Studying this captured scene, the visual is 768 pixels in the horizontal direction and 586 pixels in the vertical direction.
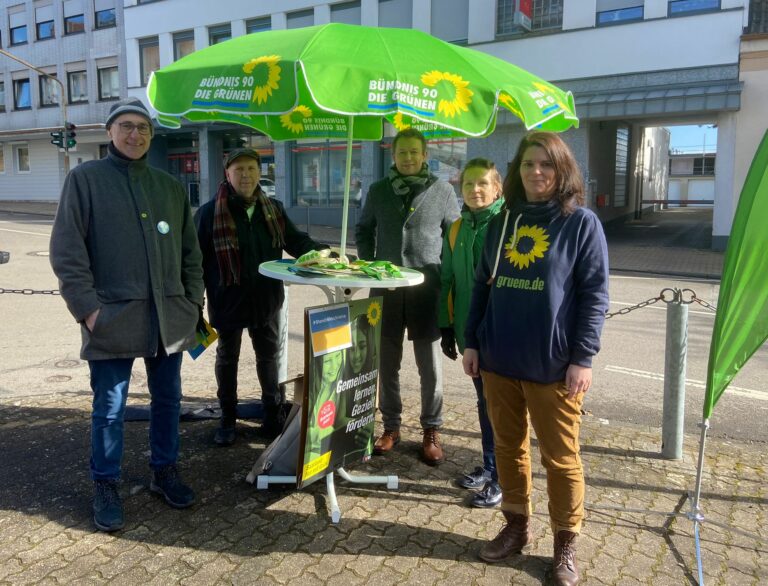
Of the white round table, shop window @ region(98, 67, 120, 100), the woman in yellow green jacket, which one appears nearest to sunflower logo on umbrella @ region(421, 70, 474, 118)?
the woman in yellow green jacket

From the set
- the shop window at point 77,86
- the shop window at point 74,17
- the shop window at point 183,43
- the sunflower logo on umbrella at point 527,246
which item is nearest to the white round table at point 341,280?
the sunflower logo on umbrella at point 527,246

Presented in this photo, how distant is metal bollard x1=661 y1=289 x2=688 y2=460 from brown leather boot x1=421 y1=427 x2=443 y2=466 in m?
1.51

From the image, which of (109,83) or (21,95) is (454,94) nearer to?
(109,83)

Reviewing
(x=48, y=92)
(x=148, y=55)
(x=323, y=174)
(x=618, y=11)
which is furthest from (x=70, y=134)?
(x=618, y=11)

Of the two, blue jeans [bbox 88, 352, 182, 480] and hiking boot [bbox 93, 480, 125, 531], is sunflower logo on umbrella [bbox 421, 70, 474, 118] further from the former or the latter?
hiking boot [bbox 93, 480, 125, 531]

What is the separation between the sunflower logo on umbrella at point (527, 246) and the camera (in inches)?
112

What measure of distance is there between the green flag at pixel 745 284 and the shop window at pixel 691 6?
16.1 m

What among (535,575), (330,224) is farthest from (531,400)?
(330,224)

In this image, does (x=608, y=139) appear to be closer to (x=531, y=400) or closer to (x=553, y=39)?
(x=553, y=39)

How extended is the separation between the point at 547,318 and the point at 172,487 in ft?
7.27

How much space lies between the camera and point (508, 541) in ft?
10.2

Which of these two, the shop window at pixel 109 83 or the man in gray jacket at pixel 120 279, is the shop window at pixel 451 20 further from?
the man in gray jacket at pixel 120 279

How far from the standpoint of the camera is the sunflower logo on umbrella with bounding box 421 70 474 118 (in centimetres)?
311

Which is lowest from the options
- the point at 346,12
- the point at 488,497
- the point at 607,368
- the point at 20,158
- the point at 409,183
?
the point at 607,368
